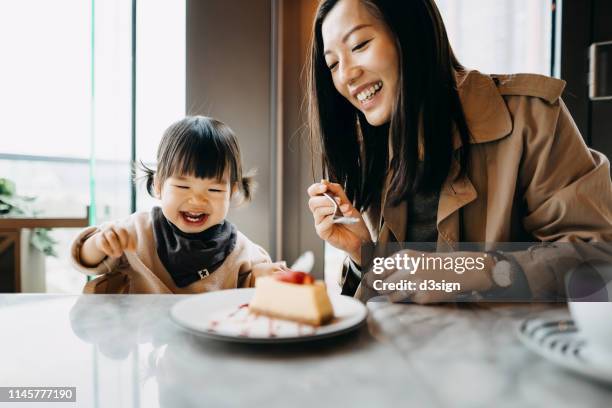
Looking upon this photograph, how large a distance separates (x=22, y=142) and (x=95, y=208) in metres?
0.46

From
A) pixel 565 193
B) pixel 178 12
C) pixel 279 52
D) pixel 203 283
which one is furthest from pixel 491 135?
pixel 178 12

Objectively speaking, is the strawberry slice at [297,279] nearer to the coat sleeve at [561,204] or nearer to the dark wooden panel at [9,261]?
A: the coat sleeve at [561,204]

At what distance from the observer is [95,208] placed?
1258mm

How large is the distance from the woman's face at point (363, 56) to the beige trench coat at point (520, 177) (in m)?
0.15

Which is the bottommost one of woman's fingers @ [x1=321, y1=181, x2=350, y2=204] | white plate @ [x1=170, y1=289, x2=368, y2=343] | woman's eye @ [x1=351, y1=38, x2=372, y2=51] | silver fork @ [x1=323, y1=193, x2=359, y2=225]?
white plate @ [x1=170, y1=289, x2=368, y2=343]

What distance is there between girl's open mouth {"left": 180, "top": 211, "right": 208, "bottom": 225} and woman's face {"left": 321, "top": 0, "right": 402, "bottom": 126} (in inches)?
16.6

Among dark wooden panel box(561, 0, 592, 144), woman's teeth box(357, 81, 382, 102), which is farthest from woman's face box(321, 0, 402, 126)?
dark wooden panel box(561, 0, 592, 144)

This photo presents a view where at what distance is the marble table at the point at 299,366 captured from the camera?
0.94 ft

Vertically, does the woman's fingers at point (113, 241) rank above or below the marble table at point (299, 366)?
above

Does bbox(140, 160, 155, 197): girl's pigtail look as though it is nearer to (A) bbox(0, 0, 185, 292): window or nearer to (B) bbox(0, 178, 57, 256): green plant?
(A) bbox(0, 0, 185, 292): window

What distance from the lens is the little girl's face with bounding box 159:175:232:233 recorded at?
2.95 ft

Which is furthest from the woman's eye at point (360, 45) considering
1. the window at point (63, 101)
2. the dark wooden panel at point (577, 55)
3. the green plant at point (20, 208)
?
the green plant at point (20, 208)

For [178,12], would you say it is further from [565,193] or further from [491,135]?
[565,193]

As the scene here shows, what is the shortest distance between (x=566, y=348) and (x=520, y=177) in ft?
1.78
